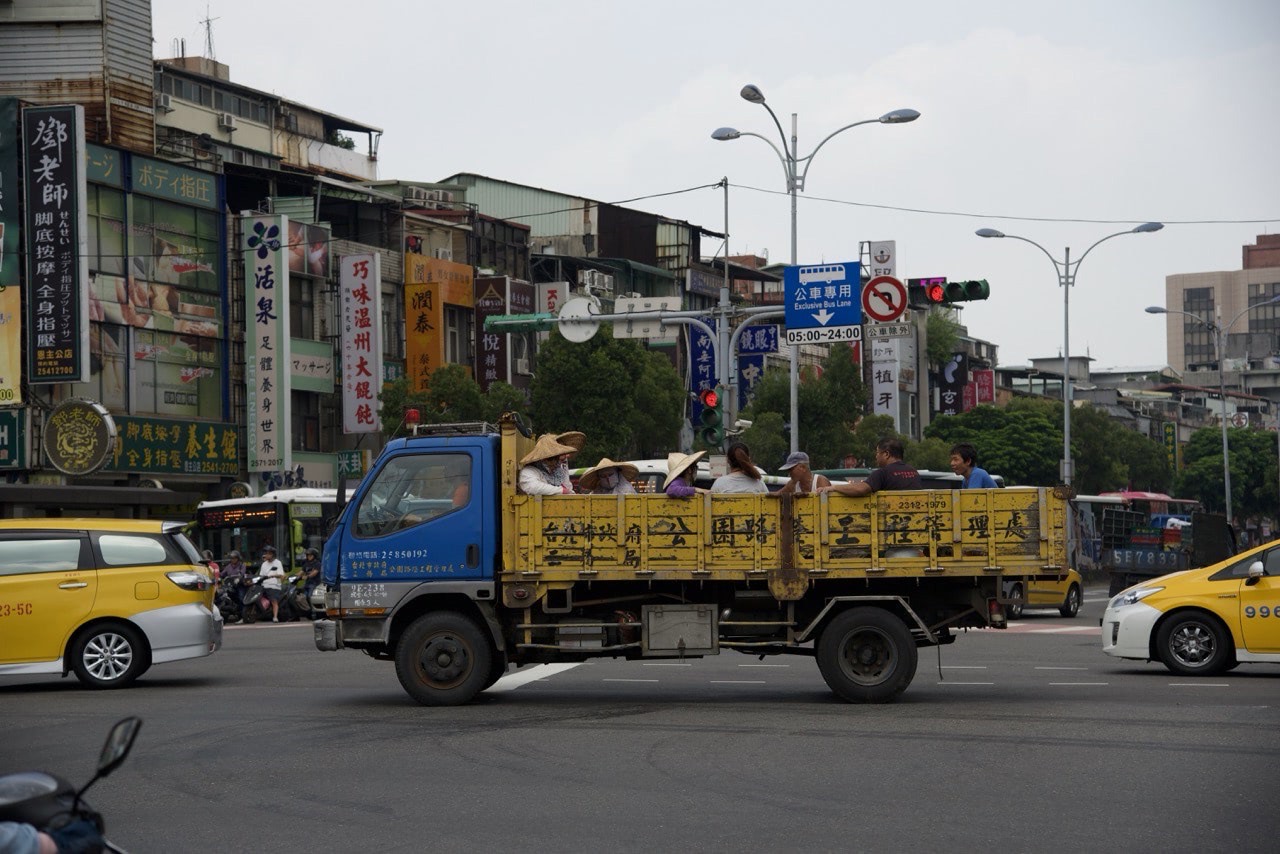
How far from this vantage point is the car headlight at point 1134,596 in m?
16.5

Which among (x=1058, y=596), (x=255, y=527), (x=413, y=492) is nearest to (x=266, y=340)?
(x=255, y=527)

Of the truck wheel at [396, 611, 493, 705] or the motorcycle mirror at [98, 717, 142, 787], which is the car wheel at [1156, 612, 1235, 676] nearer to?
the truck wheel at [396, 611, 493, 705]

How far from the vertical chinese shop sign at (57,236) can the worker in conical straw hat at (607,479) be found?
25376 millimetres

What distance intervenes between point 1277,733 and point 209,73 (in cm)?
5986

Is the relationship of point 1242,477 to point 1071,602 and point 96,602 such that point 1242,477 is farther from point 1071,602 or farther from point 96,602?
point 96,602

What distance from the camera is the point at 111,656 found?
1611cm

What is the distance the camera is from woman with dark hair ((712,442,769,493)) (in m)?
14.3

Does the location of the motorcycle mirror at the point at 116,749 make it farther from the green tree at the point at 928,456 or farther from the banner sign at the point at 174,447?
the green tree at the point at 928,456

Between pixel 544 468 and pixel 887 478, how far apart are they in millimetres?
2933

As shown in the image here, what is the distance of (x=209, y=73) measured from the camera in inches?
2554

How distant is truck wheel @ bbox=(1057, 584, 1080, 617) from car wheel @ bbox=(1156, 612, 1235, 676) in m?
14.3

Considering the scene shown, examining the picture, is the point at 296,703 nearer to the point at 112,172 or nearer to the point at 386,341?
the point at 112,172

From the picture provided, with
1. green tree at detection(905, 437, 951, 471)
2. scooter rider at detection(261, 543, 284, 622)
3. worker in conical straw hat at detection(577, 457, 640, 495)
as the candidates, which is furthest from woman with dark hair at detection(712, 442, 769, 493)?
green tree at detection(905, 437, 951, 471)

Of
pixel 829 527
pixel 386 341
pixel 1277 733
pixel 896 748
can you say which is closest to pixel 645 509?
pixel 829 527
